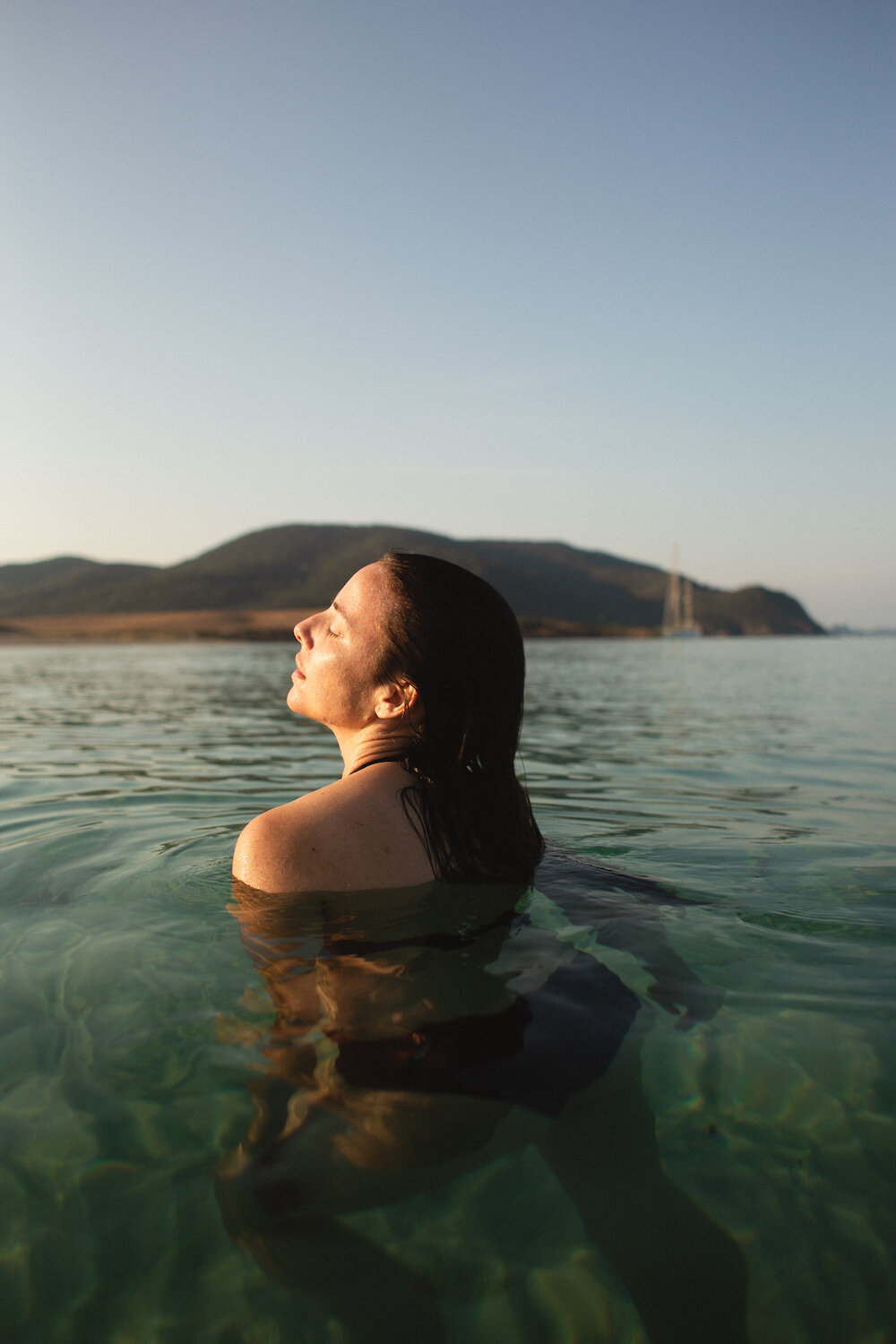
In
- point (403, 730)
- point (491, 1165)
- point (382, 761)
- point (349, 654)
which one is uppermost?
point (349, 654)

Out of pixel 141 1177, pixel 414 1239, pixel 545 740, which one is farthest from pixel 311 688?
pixel 545 740

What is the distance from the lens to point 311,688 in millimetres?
3393

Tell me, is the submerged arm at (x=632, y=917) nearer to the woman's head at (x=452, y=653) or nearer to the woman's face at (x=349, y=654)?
the woman's head at (x=452, y=653)

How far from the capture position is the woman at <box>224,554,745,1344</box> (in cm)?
169

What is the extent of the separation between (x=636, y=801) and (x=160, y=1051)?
4914 mm

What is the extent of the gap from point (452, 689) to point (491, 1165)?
163cm

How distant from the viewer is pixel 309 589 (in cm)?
13562

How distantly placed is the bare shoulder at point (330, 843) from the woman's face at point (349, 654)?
0.38 metres

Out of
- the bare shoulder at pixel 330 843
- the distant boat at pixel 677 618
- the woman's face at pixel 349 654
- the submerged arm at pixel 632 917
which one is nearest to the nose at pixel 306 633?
the woman's face at pixel 349 654

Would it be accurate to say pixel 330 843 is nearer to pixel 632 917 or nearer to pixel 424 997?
pixel 424 997

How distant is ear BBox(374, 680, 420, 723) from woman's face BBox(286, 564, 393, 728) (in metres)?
0.04

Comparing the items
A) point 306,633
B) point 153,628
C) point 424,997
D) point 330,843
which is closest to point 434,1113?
point 424,997

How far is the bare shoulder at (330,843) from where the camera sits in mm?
2869

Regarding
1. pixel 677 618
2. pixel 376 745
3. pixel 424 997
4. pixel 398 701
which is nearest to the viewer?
pixel 424 997
